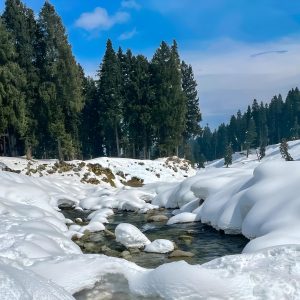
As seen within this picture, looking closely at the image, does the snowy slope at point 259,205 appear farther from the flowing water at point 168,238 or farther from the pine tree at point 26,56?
the pine tree at point 26,56

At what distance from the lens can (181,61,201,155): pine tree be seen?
62094mm

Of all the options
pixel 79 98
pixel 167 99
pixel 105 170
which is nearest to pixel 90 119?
pixel 167 99

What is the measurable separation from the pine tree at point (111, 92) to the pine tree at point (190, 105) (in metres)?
12.7

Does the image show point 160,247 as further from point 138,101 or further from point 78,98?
point 138,101

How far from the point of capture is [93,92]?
2312 inches

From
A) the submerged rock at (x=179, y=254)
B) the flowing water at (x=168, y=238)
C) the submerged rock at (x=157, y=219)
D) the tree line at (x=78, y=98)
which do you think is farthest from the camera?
the tree line at (x=78, y=98)

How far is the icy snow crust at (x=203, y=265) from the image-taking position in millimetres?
6883

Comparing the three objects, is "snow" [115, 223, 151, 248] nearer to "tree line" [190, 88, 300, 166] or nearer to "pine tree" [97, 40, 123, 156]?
"pine tree" [97, 40, 123, 156]

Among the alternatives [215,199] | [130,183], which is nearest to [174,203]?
[215,199]

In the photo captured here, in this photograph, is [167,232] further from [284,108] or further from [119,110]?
[284,108]

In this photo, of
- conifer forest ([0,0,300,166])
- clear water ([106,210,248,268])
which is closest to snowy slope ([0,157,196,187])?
conifer forest ([0,0,300,166])

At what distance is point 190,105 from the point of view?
62094 millimetres

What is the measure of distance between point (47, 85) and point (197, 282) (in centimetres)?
3510

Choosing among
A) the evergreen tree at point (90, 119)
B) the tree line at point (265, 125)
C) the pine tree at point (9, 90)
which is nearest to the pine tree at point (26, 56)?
the pine tree at point (9, 90)
